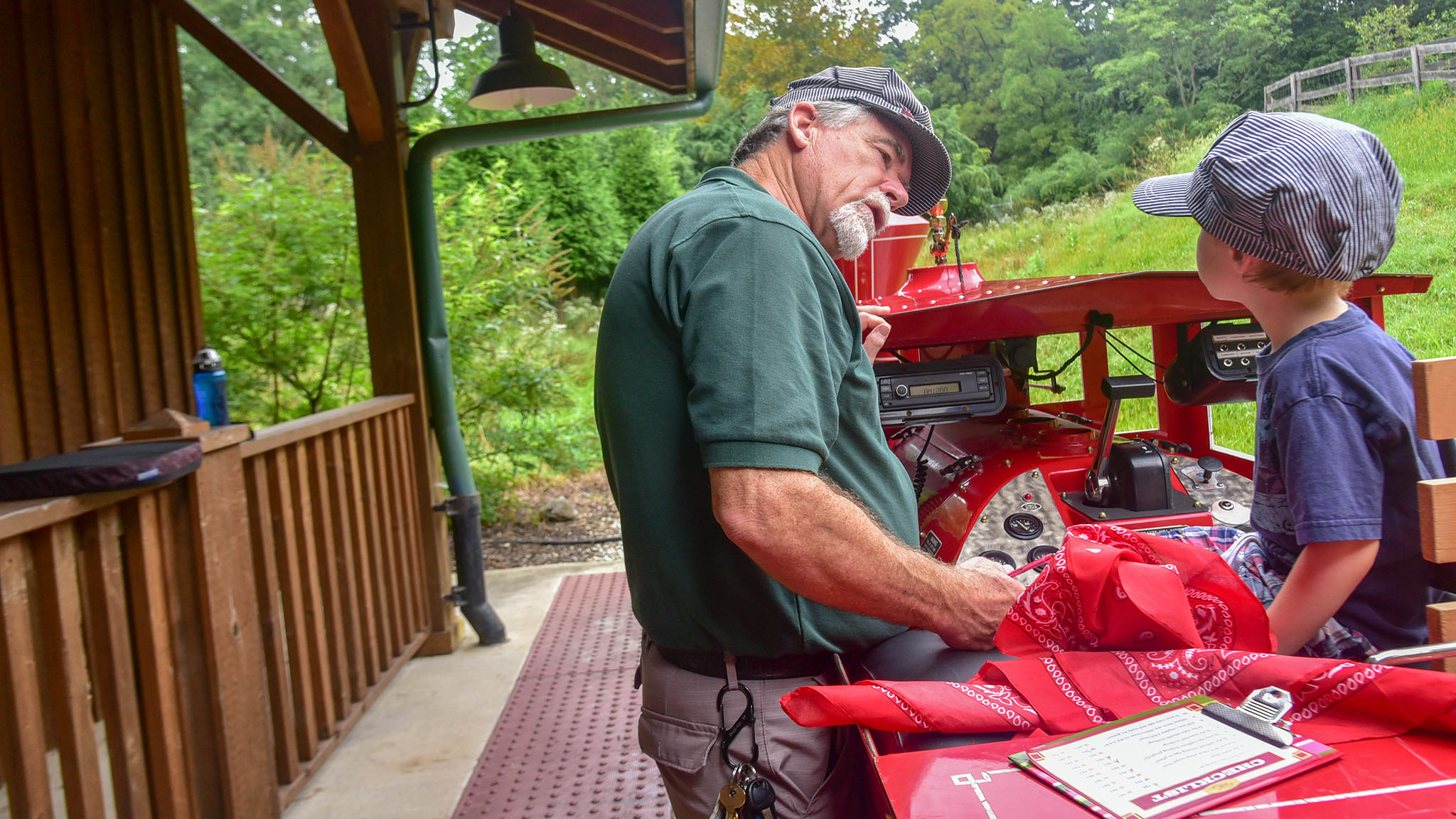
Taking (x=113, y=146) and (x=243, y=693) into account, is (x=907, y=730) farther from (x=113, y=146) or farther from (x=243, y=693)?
(x=113, y=146)

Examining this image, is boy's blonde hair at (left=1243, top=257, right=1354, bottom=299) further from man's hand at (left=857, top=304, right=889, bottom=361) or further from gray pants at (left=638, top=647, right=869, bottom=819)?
gray pants at (left=638, top=647, right=869, bottom=819)

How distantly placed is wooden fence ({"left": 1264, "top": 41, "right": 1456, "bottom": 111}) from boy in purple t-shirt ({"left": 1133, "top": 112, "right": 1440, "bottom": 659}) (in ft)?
6.68

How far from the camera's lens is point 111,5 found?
3.06 m

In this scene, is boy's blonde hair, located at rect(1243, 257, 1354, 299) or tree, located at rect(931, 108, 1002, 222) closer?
boy's blonde hair, located at rect(1243, 257, 1354, 299)

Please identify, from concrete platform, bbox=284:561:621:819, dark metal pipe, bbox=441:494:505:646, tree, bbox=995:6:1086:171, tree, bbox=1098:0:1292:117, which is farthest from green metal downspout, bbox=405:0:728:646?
tree, bbox=1098:0:1292:117

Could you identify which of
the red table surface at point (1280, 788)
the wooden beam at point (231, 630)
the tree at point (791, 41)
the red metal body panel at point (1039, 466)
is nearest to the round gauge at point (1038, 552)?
the red metal body panel at point (1039, 466)

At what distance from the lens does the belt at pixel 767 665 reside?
129cm

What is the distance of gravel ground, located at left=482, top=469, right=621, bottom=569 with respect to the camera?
19.5ft

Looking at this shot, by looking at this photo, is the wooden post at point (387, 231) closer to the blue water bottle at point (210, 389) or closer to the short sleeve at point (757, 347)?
the blue water bottle at point (210, 389)

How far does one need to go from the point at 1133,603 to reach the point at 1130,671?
68 millimetres

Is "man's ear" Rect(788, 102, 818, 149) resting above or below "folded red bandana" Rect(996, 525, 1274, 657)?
above

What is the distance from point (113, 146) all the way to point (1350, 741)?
3530 mm

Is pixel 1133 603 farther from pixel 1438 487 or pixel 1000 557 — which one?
pixel 1000 557

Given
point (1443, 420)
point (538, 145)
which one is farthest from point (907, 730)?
point (538, 145)
